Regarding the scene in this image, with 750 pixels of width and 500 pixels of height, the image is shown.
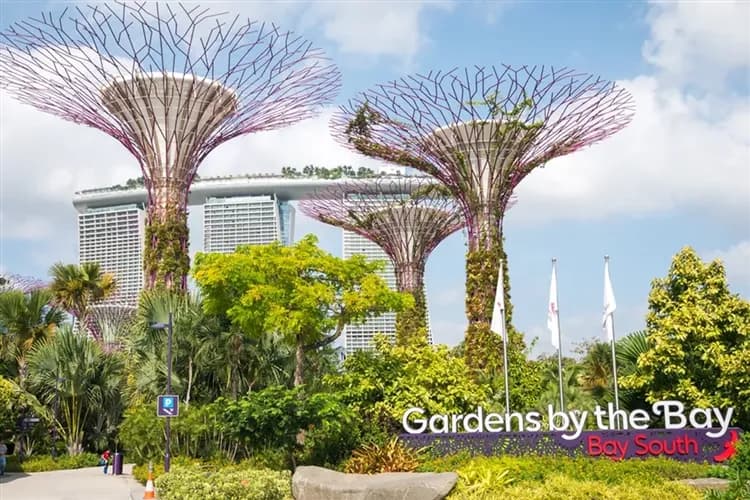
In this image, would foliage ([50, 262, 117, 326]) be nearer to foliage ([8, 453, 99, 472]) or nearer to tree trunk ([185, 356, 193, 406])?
foliage ([8, 453, 99, 472])

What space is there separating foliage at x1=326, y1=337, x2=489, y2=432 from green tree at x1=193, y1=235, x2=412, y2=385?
126cm

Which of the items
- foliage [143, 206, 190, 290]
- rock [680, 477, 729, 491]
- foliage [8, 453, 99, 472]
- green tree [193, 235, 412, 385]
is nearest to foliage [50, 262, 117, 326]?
foliage [8, 453, 99, 472]

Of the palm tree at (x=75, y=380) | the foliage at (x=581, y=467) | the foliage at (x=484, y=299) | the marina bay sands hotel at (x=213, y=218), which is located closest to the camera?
the foliage at (x=581, y=467)

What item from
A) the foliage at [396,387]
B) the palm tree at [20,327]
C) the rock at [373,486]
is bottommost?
the rock at [373,486]

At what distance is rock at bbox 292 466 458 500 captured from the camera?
1566 centimetres

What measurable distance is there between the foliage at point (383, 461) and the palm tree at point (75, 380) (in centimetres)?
1677

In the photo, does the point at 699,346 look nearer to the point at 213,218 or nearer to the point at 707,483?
the point at 707,483

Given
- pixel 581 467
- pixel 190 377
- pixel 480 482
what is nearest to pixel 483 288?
pixel 190 377

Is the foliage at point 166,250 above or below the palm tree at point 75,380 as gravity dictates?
above

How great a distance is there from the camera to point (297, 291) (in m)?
24.7

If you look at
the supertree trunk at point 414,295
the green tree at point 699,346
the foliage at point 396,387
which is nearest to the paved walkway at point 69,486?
the foliage at point 396,387

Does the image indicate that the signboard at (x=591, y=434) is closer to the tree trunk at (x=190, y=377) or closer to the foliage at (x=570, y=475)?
the foliage at (x=570, y=475)

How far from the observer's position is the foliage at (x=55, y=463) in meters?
33.0

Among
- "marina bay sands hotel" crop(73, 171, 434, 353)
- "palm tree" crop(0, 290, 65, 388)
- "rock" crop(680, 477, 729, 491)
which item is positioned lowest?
"rock" crop(680, 477, 729, 491)
